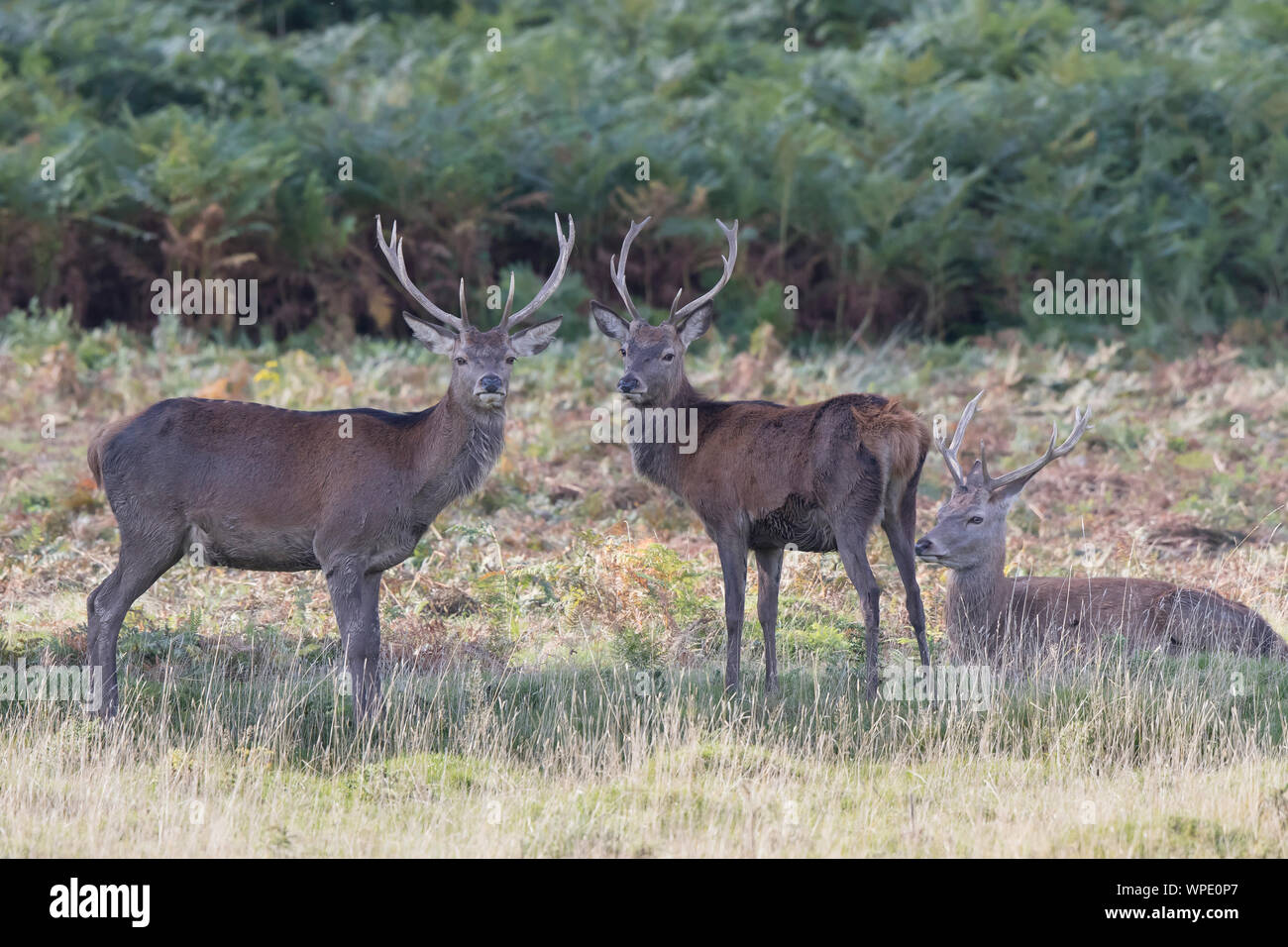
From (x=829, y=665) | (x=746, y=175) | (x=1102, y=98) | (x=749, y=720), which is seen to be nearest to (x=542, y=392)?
(x=746, y=175)

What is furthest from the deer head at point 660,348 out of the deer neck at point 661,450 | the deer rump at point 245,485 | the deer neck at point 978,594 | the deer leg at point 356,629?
the deer neck at point 978,594

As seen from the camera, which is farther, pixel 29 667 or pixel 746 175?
pixel 746 175

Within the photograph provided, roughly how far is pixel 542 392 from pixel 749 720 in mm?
7206

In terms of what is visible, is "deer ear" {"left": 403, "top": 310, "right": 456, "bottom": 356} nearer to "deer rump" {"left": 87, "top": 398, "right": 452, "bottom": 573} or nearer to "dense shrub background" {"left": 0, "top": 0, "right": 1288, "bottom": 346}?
"deer rump" {"left": 87, "top": 398, "right": 452, "bottom": 573}

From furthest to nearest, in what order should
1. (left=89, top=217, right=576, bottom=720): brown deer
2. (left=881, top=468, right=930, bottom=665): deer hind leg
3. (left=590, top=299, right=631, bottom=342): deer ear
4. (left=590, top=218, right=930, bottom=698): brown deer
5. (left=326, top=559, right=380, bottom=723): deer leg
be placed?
(left=590, top=299, right=631, bottom=342): deer ear, (left=881, top=468, right=930, bottom=665): deer hind leg, (left=590, top=218, right=930, bottom=698): brown deer, (left=89, top=217, right=576, bottom=720): brown deer, (left=326, top=559, right=380, bottom=723): deer leg

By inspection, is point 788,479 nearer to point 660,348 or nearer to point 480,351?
point 660,348

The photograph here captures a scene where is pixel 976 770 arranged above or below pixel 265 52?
below

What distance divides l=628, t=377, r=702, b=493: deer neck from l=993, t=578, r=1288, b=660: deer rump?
1938 millimetres

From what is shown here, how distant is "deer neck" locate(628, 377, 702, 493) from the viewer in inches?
336

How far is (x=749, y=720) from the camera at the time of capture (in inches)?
285

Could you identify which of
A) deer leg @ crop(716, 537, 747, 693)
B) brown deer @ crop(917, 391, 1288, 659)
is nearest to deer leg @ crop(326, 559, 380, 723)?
deer leg @ crop(716, 537, 747, 693)

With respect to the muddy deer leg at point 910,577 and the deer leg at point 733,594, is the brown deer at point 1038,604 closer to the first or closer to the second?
the muddy deer leg at point 910,577
